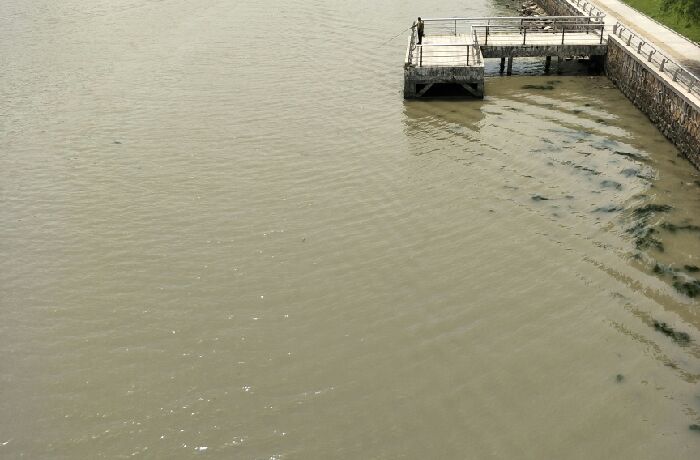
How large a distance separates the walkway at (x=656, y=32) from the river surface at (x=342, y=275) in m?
2.60

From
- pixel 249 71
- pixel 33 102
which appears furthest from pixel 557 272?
pixel 33 102

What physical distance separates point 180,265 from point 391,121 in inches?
458

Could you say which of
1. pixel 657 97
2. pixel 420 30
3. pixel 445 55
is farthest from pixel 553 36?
pixel 657 97

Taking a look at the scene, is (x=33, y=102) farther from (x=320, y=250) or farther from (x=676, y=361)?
(x=676, y=361)

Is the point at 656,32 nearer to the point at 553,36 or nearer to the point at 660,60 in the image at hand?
the point at 553,36

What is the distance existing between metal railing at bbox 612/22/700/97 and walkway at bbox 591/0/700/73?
1.85ft

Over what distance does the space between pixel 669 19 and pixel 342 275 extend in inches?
913

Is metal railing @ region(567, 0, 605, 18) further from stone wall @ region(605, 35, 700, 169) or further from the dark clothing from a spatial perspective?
the dark clothing

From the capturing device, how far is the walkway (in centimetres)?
2544

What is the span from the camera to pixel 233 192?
66.0 feet

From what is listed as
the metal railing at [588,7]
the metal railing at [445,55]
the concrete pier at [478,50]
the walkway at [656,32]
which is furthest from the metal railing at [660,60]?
the metal railing at [445,55]

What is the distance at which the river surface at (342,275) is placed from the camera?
12.3m

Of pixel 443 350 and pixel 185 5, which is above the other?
pixel 185 5

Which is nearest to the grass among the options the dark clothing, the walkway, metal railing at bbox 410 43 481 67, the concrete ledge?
the walkway
